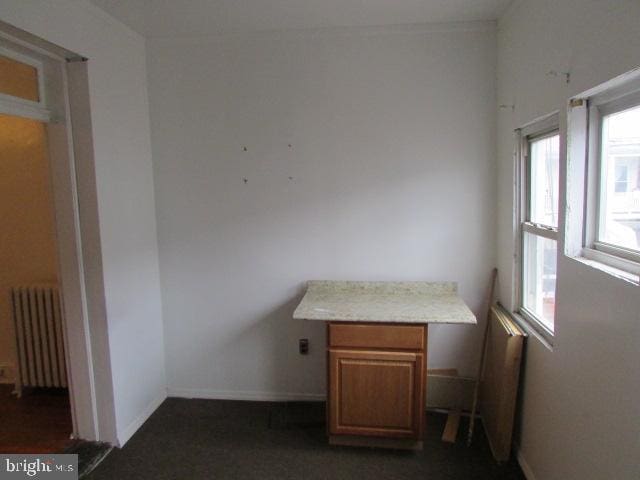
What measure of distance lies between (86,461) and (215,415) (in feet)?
2.58

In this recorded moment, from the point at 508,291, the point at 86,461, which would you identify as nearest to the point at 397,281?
the point at 508,291

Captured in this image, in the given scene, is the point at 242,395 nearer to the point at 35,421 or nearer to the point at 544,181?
the point at 35,421

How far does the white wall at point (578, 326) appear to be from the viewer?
126cm

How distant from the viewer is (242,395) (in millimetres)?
3020

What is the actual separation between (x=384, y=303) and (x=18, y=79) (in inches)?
92.6

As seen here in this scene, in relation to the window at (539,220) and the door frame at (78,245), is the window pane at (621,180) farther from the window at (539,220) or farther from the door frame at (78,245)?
the door frame at (78,245)

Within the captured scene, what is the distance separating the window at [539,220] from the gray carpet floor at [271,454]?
0.89 m

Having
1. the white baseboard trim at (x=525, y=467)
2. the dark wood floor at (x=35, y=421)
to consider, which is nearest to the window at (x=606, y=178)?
the white baseboard trim at (x=525, y=467)

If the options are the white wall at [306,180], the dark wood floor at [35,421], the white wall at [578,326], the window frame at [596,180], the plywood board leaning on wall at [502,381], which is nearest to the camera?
the white wall at [578,326]

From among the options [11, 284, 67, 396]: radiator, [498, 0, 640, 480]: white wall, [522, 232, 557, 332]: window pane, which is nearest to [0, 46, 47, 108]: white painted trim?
[11, 284, 67, 396]: radiator

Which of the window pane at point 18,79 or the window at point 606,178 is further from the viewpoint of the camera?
the window pane at point 18,79

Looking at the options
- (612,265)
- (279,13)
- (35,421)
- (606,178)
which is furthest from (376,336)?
(35,421)

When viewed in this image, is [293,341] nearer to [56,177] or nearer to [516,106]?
[56,177]

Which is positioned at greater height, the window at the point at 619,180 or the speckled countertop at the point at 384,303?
the window at the point at 619,180
